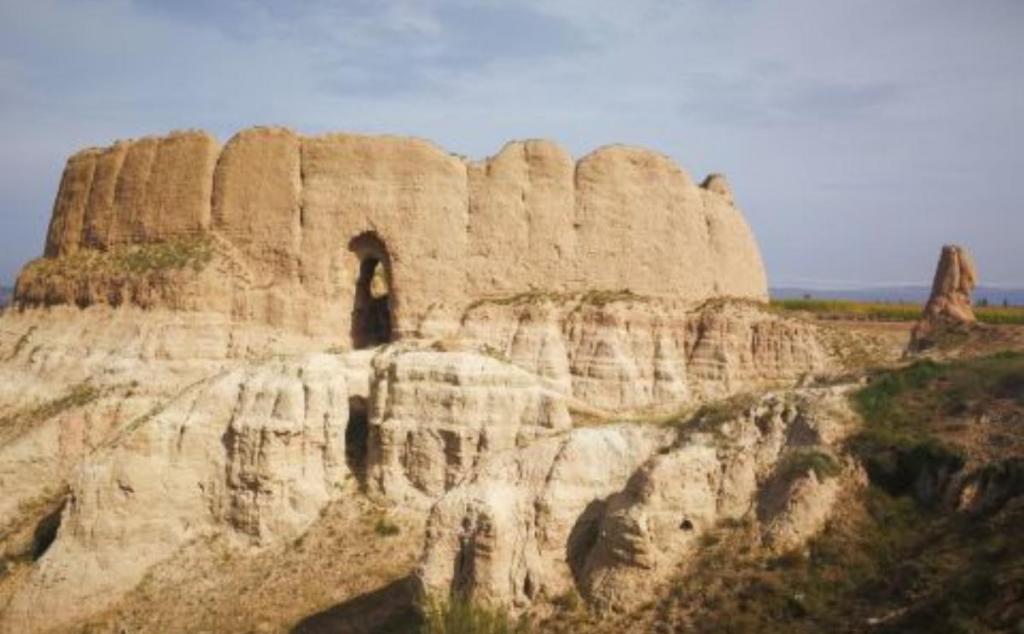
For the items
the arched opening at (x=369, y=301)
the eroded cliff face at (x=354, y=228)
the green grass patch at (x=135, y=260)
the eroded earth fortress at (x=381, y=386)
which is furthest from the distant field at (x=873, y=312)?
the green grass patch at (x=135, y=260)

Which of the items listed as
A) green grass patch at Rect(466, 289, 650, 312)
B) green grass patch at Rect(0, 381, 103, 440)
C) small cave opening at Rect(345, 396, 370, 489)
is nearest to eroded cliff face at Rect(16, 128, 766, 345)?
green grass patch at Rect(466, 289, 650, 312)

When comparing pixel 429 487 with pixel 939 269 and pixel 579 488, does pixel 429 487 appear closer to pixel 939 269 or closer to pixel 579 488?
pixel 579 488

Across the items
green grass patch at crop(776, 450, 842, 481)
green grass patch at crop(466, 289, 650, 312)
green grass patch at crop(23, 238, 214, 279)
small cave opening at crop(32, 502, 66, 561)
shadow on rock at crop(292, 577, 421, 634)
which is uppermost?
green grass patch at crop(23, 238, 214, 279)

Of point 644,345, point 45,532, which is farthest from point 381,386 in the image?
point 45,532

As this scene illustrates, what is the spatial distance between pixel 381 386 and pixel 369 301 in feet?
25.6

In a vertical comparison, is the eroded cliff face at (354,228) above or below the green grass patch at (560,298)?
above

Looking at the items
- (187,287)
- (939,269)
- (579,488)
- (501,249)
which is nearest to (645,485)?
(579,488)

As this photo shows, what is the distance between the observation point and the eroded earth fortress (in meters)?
19.5

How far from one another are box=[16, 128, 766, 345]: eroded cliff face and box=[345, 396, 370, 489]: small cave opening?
155 inches

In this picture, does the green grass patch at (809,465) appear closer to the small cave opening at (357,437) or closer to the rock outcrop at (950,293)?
the small cave opening at (357,437)

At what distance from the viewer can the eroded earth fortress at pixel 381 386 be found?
63.8 feet

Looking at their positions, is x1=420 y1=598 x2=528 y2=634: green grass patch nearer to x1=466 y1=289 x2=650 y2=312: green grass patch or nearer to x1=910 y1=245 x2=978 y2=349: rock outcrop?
x1=466 y1=289 x2=650 y2=312: green grass patch

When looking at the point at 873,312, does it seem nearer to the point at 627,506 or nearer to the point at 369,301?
the point at 369,301

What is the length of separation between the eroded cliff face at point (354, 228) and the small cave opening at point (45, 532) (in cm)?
701
